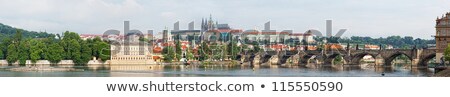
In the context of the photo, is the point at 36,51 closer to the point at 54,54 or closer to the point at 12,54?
the point at 54,54

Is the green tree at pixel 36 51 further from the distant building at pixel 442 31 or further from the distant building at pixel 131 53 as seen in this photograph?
the distant building at pixel 442 31

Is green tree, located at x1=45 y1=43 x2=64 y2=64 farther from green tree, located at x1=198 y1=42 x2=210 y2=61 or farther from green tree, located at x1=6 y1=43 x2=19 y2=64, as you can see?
green tree, located at x1=198 y1=42 x2=210 y2=61

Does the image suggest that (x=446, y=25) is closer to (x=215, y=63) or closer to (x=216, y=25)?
(x=215, y=63)

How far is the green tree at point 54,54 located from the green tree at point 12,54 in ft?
11.7

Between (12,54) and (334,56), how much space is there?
3687 cm

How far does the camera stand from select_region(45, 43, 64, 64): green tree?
8338cm

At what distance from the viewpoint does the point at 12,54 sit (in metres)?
84.5

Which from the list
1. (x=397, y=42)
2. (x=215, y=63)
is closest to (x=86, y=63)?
(x=215, y=63)

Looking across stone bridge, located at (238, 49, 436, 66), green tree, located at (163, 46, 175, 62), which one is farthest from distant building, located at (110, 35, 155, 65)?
stone bridge, located at (238, 49, 436, 66)

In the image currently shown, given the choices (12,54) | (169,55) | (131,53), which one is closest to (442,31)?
(169,55)

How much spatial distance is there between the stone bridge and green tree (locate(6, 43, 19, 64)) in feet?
99.9

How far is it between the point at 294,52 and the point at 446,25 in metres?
29.0

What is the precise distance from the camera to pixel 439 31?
204 ft

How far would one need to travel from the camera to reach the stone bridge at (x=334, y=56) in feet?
220
